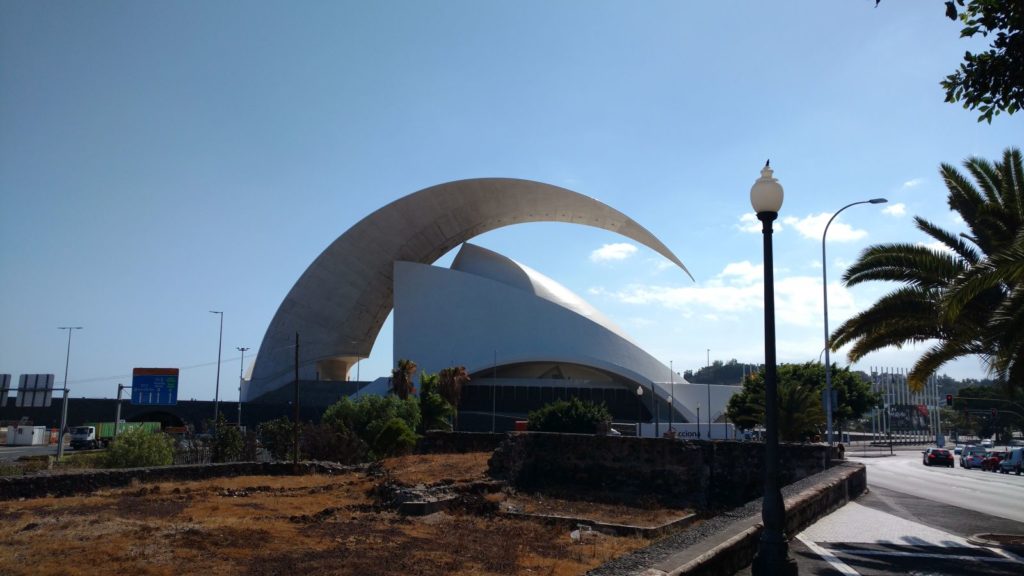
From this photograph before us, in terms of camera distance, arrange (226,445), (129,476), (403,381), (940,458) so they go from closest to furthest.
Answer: (129,476) → (226,445) → (940,458) → (403,381)

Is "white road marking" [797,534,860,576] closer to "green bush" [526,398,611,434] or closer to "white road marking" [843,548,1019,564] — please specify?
"white road marking" [843,548,1019,564]

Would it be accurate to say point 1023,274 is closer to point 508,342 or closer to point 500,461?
point 500,461

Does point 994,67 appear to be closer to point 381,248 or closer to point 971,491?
point 971,491

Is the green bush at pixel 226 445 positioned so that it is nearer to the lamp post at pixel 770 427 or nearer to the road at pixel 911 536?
A: the road at pixel 911 536

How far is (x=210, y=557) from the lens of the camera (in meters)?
10.6

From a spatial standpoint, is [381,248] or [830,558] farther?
[381,248]

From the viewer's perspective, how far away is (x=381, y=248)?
2093 inches

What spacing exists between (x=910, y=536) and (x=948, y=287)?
368cm

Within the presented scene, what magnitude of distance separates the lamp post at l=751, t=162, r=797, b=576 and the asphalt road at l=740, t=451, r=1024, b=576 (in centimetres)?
58

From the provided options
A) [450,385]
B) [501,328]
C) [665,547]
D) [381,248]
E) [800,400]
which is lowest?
[665,547]

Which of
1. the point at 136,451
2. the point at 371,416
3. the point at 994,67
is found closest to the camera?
the point at 994,67

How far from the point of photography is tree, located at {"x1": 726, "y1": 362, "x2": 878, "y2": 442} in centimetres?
2608

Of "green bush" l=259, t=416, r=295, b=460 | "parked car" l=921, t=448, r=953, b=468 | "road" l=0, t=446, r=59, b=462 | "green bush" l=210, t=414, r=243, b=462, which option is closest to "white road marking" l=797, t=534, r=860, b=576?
"green bush" l=210, t=414, r=243, b=462

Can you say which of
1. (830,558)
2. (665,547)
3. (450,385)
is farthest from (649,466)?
(450,385)
